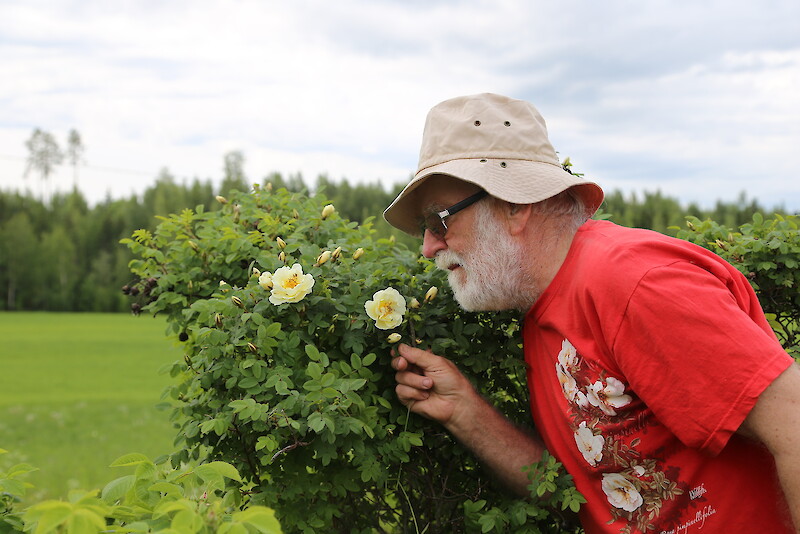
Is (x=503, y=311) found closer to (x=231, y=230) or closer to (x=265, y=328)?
(x=265, y=328)

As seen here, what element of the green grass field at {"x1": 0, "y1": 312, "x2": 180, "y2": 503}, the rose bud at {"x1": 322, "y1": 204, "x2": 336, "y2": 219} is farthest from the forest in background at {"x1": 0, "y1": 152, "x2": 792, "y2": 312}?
the rose bud at {"x1": 322, "y1": 204, "x2": 336, "y2": 219}

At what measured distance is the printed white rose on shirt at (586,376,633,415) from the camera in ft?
6.37

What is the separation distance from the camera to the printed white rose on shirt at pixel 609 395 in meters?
1.94

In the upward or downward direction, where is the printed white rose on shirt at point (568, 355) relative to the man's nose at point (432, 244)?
downward

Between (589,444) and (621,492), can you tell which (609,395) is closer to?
(589,444)

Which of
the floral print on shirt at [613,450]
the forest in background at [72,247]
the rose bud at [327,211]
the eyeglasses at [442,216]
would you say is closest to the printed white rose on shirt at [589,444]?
the floral print on shirt at [613,450]

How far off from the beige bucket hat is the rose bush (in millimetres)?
414

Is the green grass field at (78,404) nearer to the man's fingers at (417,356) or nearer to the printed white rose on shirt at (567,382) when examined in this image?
the man's fingers at (417,356)

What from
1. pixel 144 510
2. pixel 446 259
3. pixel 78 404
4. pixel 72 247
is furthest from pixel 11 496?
pixel 72 247

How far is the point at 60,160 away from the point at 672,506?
67527mm

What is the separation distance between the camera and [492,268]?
7.17 ft

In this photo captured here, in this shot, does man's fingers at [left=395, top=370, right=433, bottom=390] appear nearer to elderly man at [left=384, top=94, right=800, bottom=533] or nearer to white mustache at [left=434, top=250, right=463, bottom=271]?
elderly man at [left=384, top=94, right=800, bottom=533]

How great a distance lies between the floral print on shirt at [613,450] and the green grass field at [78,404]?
129 cm

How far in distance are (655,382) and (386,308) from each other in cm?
79
